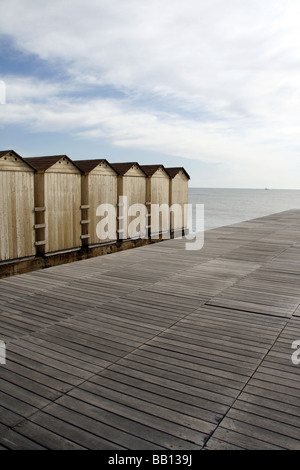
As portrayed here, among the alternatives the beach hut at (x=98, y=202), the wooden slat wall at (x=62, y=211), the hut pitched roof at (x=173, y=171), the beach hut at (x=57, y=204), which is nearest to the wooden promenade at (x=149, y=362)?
the beach hut at (x=57, y=204)

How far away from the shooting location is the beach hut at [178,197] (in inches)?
546

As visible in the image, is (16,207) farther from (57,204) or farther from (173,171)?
(173,171)

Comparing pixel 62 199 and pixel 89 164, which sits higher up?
pixel 89 164

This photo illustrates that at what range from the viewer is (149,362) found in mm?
3496

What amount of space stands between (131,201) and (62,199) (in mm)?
2832

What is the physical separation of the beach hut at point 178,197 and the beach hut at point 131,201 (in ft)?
5.49

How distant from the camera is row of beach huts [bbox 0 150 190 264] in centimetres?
826

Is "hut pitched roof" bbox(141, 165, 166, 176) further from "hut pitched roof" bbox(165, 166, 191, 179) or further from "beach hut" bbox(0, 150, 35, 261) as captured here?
"beach hut" bbox(0, 150, 35, 261)

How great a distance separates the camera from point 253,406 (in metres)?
2.85

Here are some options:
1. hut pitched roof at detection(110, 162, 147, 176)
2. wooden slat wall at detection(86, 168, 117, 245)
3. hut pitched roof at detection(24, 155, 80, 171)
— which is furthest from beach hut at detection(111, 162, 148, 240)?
hut pitched roof at detection(24, 155, 80, 171)

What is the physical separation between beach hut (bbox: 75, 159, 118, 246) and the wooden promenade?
378cm

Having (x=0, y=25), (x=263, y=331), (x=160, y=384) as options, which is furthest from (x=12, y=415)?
(x=0, y=25)

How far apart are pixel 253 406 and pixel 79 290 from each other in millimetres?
3462

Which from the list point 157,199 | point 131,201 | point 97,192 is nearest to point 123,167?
point 131,201
